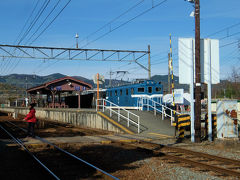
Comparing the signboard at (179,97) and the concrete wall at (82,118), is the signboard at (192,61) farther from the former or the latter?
the signboard at (179,97)

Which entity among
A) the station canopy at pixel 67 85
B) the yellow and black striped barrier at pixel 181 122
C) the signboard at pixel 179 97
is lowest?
the yellow and black striped barrier at pixel 181 122

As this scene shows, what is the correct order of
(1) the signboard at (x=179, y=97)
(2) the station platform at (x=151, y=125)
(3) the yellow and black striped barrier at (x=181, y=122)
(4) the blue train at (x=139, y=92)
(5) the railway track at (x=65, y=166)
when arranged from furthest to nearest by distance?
(1) the signboard at (x=179, y=97)
(4) the blue train at (x=139, y=92)
(2) the station platform at (x=151, y=125)
(3) the yellow and black striped barrier at (x=181, y=122)
(5) the railway track at (x=65, y=166)

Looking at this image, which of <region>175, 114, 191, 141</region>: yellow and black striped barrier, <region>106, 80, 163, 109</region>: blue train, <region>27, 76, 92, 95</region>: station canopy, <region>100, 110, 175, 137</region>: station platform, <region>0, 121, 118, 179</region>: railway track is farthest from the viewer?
<region>27, 76, 92, 95</region>: station canopy

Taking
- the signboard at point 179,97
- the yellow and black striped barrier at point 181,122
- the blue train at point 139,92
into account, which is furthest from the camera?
the signboard at point 179,97

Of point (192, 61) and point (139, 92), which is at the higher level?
point (192, 61)

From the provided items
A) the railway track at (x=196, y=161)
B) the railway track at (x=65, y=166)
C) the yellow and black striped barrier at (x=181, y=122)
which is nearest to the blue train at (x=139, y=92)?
the yellow and black striped barrier at (x=181, y=122)

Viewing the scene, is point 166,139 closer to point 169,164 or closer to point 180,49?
point 180,49

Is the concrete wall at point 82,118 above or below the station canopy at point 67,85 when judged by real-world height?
below

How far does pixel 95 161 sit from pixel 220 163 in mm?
3712

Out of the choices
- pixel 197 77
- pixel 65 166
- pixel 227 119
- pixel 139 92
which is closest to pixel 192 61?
pixel 197 77

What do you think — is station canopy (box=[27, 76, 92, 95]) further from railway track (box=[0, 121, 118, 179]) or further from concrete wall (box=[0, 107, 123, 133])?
railway track (box=[0, 121, 118, 179])

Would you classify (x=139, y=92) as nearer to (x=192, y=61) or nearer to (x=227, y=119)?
(x=192, y=61)

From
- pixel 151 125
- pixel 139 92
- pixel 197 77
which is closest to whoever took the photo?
pixel 197 77

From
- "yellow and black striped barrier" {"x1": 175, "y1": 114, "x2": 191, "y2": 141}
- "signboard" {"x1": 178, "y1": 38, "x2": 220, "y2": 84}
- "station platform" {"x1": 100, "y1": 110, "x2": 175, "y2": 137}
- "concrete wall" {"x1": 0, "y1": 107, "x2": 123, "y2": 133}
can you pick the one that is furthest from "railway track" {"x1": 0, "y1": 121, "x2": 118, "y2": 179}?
"concrete wall" {"x1": 0, "y1": 107, "x2": 123, "y2": 133}
